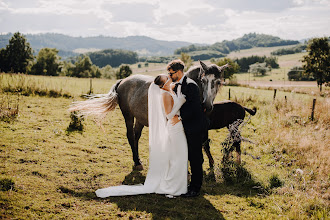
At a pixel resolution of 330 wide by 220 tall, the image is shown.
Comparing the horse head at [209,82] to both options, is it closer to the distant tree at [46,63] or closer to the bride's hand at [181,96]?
the bride's hand at [181,96]

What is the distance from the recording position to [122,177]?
5.65 meters

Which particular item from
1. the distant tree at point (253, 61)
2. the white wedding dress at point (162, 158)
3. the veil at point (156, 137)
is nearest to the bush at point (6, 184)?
the white wedding dress at point (162, 158)

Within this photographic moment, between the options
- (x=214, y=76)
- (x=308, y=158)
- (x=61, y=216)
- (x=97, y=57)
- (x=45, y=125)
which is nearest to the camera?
(x=61, y=216)

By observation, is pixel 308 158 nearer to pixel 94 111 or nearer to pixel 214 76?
pixel 214 76

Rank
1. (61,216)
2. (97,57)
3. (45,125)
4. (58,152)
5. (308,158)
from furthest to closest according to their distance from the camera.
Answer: (97,57) → (45,125) → (308,158) → (58,152) → (61,216)

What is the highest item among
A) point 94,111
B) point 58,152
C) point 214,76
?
point 214,76

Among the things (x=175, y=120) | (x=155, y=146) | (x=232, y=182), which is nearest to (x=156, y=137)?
(x=155, y=146)

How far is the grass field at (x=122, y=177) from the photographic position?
4.14 m

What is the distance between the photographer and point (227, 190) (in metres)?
5.36

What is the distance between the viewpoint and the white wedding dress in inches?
183

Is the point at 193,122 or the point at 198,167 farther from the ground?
the point at 193,122

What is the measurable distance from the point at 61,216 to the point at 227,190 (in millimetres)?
3586

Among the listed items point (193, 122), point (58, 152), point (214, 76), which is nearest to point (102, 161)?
point (58, 152)

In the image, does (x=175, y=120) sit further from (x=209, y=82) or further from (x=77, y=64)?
(x=77, y=64)
